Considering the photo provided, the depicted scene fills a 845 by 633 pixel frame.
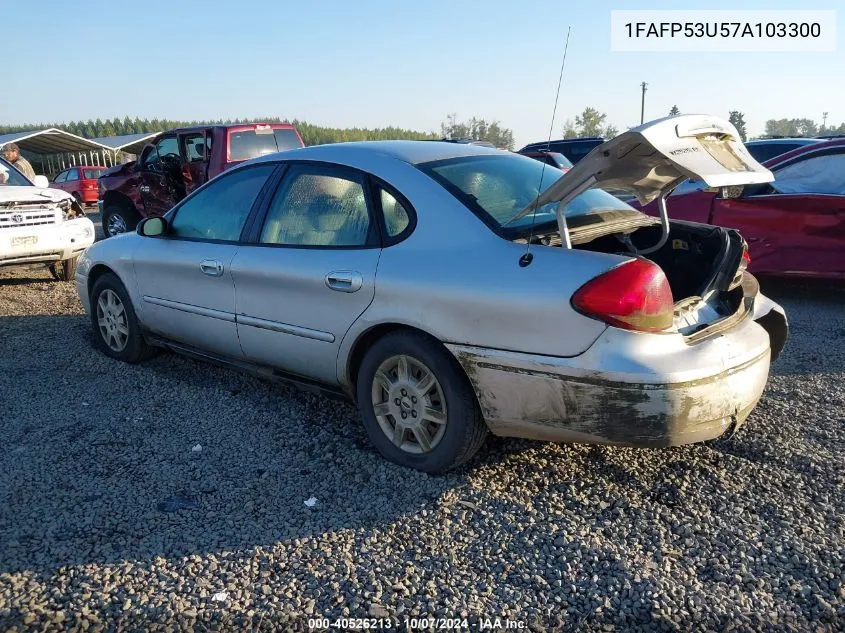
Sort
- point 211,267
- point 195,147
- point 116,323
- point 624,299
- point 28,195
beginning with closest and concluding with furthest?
point 624,299 < point 211,267 < point 116,323 < point 28,195 < point 195,147

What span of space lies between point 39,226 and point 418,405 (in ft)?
20.0

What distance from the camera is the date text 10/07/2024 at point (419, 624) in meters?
2.27

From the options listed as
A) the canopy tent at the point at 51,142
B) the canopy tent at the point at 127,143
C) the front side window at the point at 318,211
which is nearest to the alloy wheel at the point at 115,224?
the front side window at the point at 318,211

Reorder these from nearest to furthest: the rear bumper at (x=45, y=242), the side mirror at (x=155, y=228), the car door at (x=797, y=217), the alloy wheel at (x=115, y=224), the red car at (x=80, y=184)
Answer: the side mirror at (x=155, y=228) < the car door at (x=797, y=217) < the rear bumper at (x=45, y=242) < the alloy wheel at (x=115, y=224) < the red car at (x=80, y=184)

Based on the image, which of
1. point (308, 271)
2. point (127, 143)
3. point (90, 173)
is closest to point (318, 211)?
point (308, 271)

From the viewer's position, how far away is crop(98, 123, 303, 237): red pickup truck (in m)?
10.4

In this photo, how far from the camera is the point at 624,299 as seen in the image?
8.74ft

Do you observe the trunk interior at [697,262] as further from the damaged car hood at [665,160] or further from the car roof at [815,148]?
the car roof at [815,148]

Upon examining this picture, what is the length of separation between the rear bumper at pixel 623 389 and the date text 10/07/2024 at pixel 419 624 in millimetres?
842

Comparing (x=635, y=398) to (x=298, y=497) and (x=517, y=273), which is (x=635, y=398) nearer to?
(x=517, y=273)

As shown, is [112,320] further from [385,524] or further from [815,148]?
[815,148]

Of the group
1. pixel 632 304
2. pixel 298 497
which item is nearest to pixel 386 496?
pixel 298 497

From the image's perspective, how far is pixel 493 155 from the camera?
3.87 m

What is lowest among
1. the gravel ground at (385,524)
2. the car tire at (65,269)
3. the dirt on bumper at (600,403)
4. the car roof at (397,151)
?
the gravel ground at (385,524)
